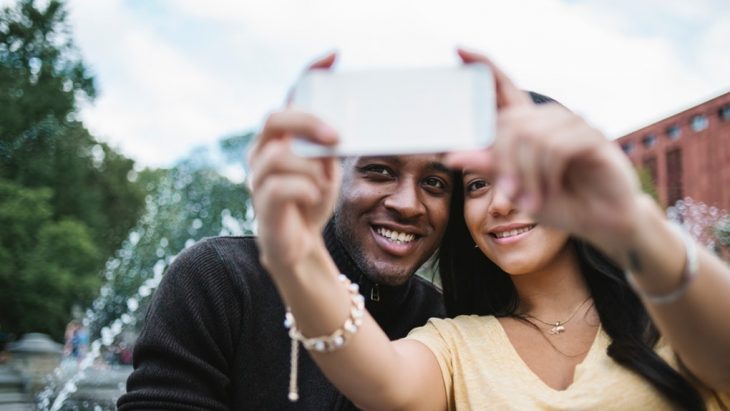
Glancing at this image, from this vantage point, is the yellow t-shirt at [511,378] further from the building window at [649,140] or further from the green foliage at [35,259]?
the building window at [649,140]

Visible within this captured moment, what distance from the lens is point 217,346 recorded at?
2.53 m

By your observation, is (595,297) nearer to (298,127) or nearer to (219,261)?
(219,261)

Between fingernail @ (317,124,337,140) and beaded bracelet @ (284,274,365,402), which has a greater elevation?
fingernail @ (317,124,337,140)

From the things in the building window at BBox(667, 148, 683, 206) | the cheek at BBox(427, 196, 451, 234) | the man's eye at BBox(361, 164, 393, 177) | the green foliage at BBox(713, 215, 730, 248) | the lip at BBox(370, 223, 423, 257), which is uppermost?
the man's eye at BBox(361, 164, 393, 177)

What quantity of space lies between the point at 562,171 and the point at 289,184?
1.70ft

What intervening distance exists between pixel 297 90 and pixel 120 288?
3198cm

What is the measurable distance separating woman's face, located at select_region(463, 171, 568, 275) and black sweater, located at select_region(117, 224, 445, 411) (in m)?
0.80

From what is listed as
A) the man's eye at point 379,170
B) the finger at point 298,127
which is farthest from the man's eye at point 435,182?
the finger at point 298,127

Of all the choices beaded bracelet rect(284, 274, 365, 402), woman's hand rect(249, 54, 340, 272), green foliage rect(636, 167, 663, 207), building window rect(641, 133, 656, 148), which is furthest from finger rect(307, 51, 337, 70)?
building window rect(641, 133, 656, 148)

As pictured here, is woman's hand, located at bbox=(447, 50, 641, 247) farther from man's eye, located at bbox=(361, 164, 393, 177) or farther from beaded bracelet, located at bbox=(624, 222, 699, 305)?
man's eye, located at bbox=(361, 164, 393, 177)

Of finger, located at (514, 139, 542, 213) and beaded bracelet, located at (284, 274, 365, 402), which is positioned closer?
finger, located at (514, 139, 542, 213)

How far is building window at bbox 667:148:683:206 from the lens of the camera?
133 feet

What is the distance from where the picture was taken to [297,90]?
136 cm

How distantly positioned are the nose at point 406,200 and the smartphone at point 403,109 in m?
1.50
